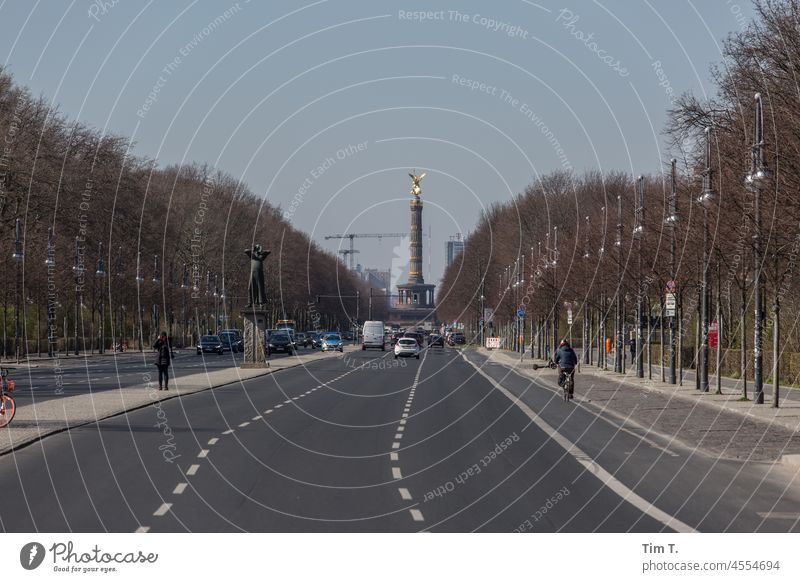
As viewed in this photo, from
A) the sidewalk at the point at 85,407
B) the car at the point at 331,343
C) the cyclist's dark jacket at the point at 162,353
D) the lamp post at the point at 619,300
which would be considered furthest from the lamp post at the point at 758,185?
the car at the point at 331,343

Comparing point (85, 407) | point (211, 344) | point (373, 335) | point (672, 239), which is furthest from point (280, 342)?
point (85, 407)

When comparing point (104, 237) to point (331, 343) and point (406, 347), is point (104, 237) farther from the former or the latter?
point (331, 343)

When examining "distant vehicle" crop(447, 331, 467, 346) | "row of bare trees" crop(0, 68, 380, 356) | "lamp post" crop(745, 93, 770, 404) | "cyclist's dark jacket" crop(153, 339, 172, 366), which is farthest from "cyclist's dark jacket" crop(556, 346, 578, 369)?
"distant vehicle" crop(447, 331, 467, 346)

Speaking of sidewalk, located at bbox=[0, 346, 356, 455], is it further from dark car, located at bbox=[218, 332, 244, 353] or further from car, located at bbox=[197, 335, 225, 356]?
dark car, located at bbox=[218, 332, 244, 353]

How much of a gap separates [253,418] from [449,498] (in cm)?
1522

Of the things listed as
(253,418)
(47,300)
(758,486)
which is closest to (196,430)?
(253,418)

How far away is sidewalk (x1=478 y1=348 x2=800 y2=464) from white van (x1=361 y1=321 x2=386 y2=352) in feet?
200

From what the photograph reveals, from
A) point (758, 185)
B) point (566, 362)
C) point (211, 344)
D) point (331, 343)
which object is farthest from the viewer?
point (331, 343)

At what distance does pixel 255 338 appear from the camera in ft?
219

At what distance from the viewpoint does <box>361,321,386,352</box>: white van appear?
4454 inches

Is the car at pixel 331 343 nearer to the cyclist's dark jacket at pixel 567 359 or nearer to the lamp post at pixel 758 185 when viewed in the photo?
the cyclist's dark jacket at pixel 567 359

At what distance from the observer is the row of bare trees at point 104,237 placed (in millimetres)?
69250

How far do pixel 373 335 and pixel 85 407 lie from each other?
80277mm

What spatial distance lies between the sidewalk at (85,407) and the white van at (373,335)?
59.6 meters
